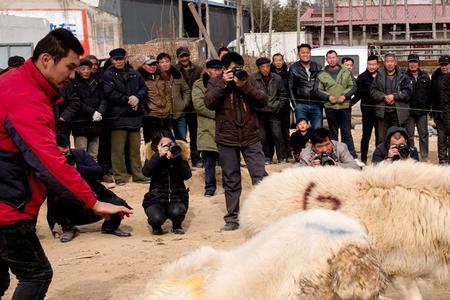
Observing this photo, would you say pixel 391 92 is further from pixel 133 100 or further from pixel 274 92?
pixel 133 100

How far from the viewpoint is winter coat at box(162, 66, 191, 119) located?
11.2 m

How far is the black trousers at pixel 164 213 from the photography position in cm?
811

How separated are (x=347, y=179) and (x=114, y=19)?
24.3 m

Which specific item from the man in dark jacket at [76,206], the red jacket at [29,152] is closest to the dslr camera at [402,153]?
the man in dark jacket at [76,206]

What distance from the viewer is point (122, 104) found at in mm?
10617

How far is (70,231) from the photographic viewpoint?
8180mm

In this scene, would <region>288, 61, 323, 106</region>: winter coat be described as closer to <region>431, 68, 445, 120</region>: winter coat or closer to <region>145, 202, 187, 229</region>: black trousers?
<region>431, 68, 445, 120</region>: winter coat

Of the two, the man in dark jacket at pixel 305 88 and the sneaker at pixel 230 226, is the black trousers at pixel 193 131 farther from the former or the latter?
the sneaker at pixel 230 226

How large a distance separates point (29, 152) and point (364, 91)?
9.04m

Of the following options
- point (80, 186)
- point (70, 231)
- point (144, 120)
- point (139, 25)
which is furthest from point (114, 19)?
point (80, 186)

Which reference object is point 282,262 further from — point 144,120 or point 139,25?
point 139,25

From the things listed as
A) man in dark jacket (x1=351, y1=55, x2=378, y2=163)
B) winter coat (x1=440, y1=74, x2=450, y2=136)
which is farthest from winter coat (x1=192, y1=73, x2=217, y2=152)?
winter coat (x1=440, y1=74, x2=450, y2=136)

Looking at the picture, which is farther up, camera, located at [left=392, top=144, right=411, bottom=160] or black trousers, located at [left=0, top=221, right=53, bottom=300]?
camera, located at [left=392, top=144, right=411, bottom=160]

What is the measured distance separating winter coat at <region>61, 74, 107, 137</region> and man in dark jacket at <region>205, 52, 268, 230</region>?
10.4 feet
